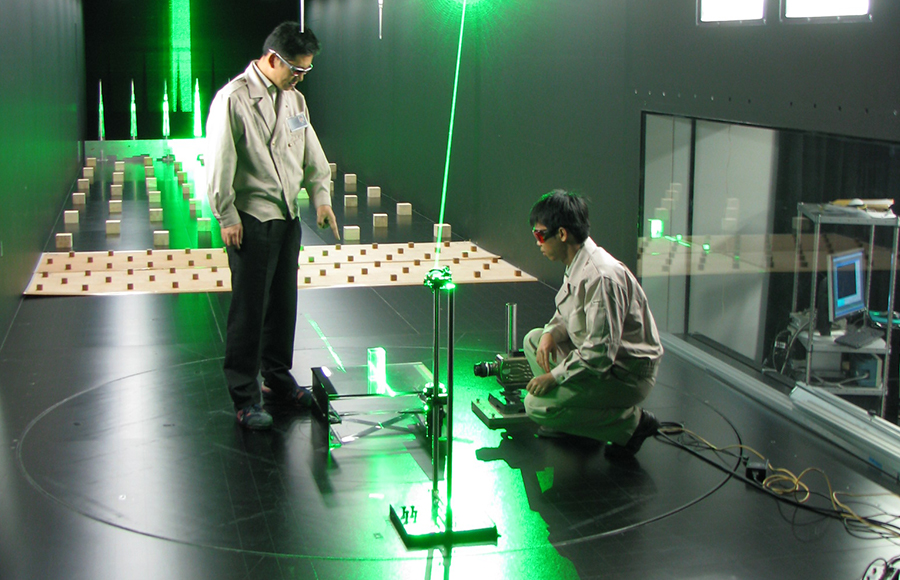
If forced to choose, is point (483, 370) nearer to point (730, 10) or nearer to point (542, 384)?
point (542, 384)

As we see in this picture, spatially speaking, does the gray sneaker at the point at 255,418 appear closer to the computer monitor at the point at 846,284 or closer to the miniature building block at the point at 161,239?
the computer monitor at the point at 846,284

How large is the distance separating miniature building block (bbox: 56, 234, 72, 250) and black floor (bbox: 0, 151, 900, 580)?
301cm

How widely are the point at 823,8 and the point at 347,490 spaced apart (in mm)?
2544

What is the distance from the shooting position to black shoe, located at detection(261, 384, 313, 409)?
3.94 m

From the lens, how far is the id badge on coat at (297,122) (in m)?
3.77

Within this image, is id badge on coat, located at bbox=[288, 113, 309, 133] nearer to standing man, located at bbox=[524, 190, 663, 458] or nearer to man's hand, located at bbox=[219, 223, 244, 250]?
man's hand, located at bbox=[219, 223, 244, 250]

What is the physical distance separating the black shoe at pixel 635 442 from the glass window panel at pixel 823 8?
1.66m

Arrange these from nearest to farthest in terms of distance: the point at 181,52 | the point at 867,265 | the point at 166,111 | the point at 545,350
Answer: the point at 545,350 < the point at 867,265 < the point at 181,52 < the point at 166,111

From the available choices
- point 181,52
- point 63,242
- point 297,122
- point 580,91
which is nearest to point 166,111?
point 181,52

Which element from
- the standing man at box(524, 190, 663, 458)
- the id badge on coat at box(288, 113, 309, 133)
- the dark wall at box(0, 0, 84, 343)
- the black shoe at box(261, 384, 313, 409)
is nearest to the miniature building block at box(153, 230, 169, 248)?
the dark wall at box(0, 0, 84, 343)

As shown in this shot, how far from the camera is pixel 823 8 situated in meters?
3.76

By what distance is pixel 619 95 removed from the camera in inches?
215

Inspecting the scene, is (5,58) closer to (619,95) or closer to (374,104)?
(619,95)

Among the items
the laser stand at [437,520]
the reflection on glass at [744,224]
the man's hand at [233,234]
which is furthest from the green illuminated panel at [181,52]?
the laser stand at [437,520]
